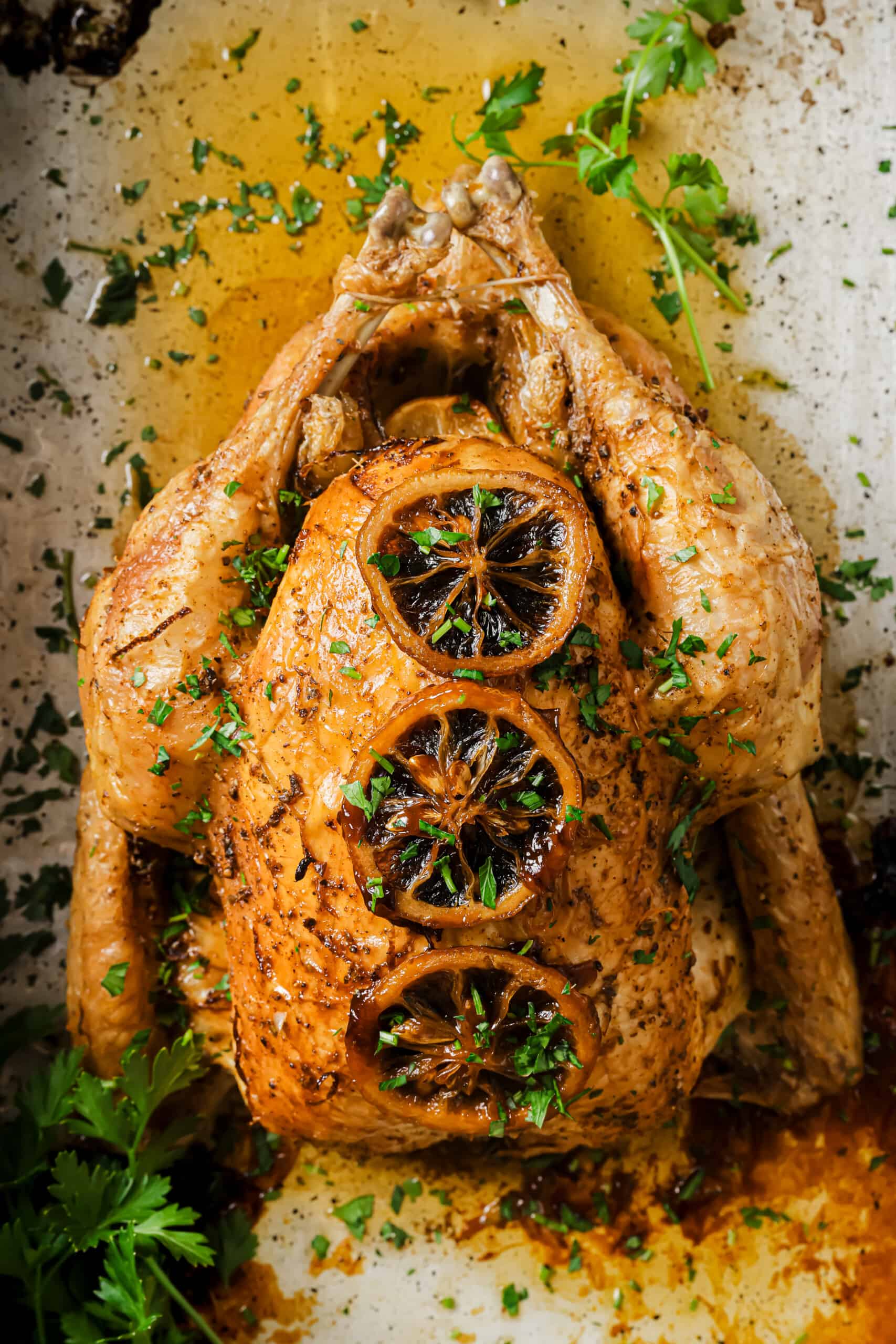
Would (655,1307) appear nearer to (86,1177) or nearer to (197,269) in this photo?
(86,1177)

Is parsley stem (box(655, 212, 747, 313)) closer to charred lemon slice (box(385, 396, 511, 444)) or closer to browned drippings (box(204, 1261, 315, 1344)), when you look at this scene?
charred lemon slice (box(385, 396, 511, 444))

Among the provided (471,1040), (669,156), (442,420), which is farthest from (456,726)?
(669,156)

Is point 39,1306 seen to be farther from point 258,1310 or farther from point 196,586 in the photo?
point 196,586

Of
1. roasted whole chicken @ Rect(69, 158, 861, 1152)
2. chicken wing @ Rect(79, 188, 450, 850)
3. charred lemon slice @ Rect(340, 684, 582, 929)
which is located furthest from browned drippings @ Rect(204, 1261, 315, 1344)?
charred lemon slice @ Rect(340, 684, 582, 929)

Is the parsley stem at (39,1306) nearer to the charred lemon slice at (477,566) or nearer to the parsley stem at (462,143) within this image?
the charred lemon slice at (477,566)

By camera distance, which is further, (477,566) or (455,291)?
(455,291)

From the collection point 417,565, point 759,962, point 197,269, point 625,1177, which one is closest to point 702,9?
point 197,269

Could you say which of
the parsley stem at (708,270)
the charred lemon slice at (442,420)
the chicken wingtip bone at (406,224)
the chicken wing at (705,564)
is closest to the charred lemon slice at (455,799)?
the chicken wing at (705,564)
